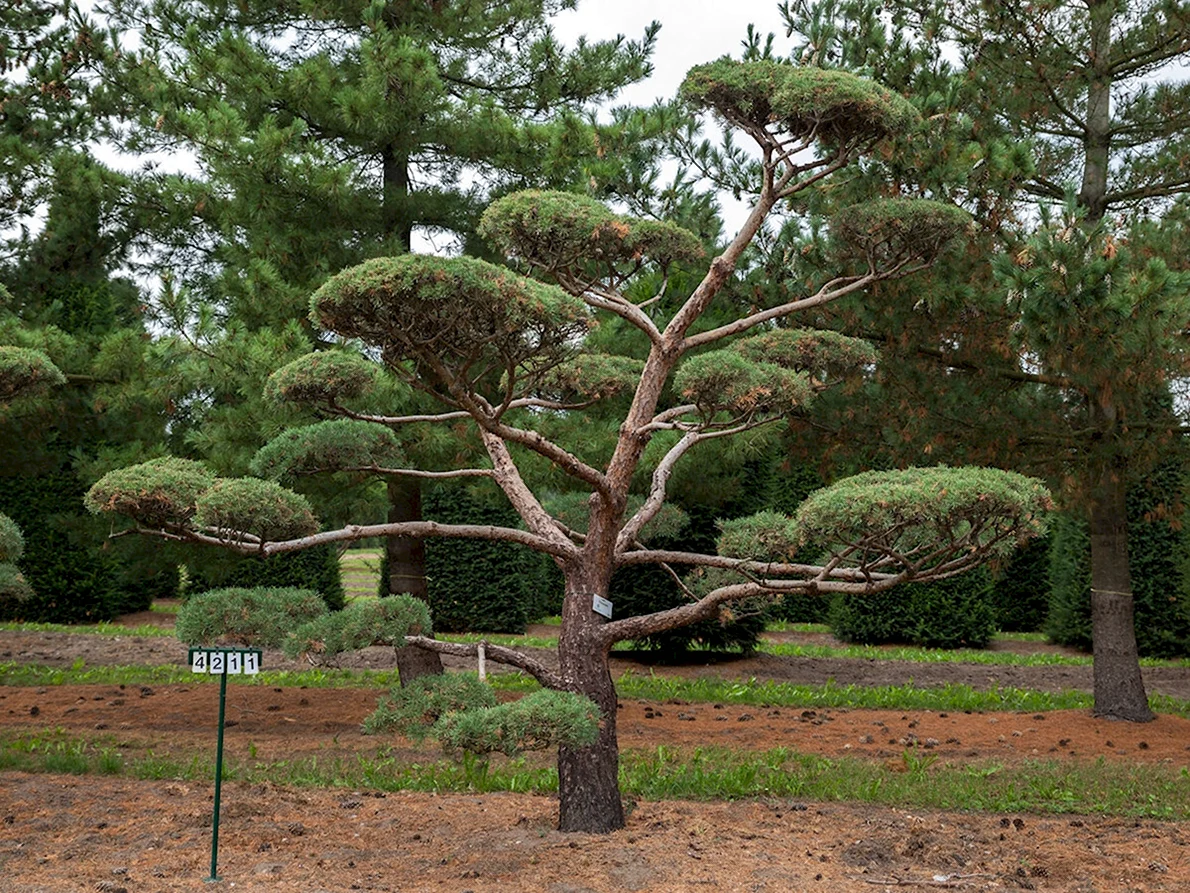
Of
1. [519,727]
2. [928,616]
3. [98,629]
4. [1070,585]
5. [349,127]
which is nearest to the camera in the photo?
[519,727]

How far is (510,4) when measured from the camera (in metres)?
9.46

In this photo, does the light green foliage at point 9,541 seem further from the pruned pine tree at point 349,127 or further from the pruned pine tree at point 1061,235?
the pruned pine tree at point 1061,235

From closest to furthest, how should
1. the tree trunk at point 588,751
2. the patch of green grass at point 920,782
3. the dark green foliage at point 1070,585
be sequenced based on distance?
the tree trunk at point 588,751 < the patch of green grass at point 920,782 < the dark green foliage at point 1070,585

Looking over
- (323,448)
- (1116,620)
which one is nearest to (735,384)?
(323,448)

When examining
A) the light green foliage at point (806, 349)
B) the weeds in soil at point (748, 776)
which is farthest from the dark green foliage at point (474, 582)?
the light green foliage at point (806, 349)

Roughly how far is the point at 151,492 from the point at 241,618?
726 millimetres

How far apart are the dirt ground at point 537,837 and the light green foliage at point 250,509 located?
153 centimetres

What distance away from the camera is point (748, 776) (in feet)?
22.1

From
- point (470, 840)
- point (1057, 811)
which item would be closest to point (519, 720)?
point (470, 840)

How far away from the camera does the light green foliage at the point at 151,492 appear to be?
5.22m

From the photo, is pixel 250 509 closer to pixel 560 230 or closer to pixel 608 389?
pixel 560 230

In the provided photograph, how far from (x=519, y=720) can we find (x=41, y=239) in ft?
35.6

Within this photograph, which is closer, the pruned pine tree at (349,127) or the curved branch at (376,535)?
the curved branch at (376,535)

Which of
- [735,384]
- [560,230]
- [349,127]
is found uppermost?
[349,127]
